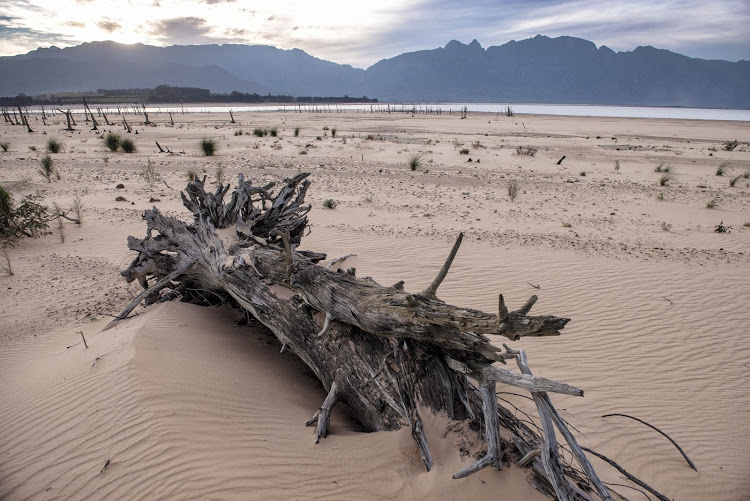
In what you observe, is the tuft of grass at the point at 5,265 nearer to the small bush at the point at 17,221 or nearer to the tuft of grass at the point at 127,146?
the small bush at the point at 17,221

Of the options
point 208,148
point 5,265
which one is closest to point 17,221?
point 5,265

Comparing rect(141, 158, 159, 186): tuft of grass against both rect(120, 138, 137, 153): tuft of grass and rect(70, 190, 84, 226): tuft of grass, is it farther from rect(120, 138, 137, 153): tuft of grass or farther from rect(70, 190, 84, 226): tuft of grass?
rect(120, 138, 137, 153): tuft of grass

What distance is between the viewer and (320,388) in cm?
377

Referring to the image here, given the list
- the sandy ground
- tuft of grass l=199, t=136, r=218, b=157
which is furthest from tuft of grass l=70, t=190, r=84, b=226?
tuft of grass l=199, t=136, r=218, b=157

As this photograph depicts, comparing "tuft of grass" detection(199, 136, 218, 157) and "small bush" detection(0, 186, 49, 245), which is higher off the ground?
"tuft of grass" detection(199, 136, 218, 157)

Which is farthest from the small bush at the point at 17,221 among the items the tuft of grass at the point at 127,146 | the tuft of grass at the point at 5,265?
the tuft of grass at the point at 127,146

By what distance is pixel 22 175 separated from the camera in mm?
13766

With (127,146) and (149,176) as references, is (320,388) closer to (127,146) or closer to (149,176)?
(149,176)

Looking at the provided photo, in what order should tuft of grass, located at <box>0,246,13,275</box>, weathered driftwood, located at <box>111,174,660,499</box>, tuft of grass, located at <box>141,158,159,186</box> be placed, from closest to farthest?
weathered driftwood, located at <box>111,174,660,499</box>
tuft of grass, located at <box>0,246,13,275</box>
tuft of grass, located at <box>141,158,159,186</box>

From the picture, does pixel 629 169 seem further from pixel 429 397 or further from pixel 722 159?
pixel 429 397

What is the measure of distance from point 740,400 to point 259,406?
454 centimetres

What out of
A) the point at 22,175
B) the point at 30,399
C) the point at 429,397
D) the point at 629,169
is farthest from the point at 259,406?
the point at 629,169

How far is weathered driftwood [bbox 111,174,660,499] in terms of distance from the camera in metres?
2.10

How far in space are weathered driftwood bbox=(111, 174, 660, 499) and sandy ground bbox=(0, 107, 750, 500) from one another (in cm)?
21
